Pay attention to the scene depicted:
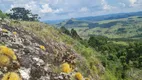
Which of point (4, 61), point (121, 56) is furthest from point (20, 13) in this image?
point (4, 61)

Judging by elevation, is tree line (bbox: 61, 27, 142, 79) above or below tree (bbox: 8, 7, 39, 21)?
below

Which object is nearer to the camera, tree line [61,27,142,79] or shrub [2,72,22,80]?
shrub [2,72,22,80]

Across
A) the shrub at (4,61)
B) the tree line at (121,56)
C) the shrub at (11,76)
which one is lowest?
the tree line at (121,56)

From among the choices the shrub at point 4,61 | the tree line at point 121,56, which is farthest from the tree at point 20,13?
the shrub at point 4,61

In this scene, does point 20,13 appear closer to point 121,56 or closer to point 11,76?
point 121,56

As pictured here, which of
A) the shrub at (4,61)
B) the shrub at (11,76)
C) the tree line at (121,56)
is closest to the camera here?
the shrub at (11,76)

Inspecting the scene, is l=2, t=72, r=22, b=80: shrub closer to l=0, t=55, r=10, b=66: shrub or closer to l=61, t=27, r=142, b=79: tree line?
l=0, t=55, r=10, b=66: shrub

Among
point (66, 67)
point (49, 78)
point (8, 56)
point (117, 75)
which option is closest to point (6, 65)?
point (8, 56)

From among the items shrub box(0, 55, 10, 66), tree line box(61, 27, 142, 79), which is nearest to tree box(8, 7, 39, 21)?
tree line box(61, 27, 142, 79)

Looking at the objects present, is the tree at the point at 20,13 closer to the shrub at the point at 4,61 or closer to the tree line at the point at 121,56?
the tree line at the point at 121,56

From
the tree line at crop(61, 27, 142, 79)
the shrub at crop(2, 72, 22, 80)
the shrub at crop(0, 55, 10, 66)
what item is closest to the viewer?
the shrub at crop(2, 72, 22, 80)

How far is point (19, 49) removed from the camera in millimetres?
25391

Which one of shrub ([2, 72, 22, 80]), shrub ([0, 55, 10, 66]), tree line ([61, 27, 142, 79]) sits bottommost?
tree line ([61, 27, 142, 79])

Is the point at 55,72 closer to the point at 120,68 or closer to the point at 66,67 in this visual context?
the point at 66,67
